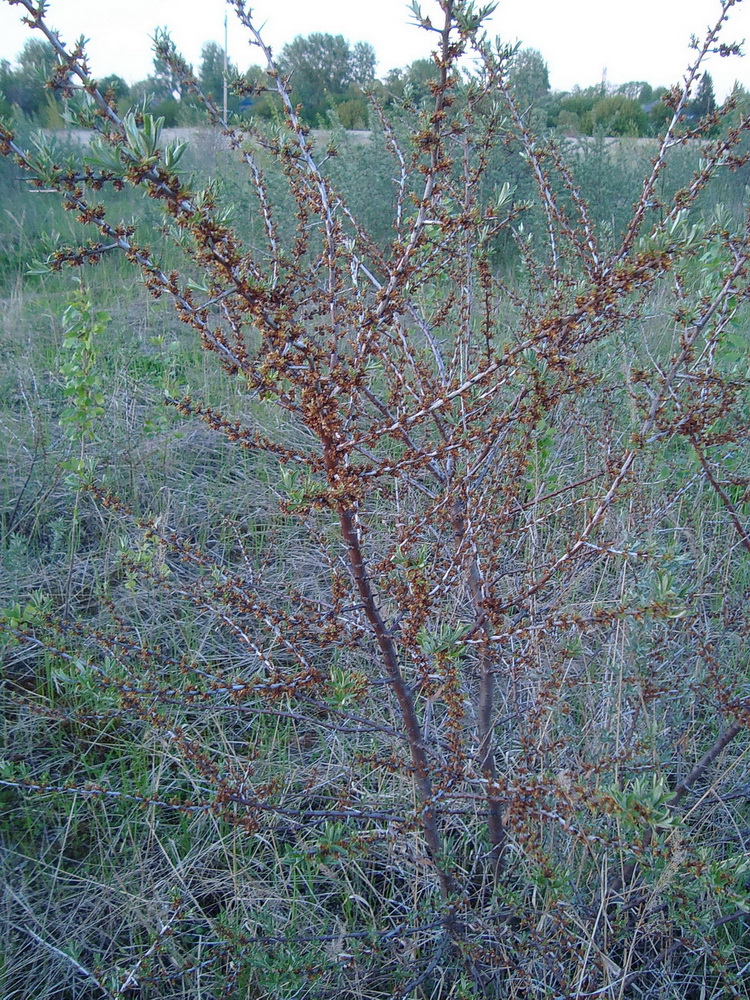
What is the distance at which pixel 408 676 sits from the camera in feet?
8.41

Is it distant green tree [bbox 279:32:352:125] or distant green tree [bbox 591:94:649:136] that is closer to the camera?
distant green tree [bbox 591:94:649:136]

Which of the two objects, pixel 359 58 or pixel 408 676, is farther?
pixel 359 58

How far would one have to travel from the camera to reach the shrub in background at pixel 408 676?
123 cm

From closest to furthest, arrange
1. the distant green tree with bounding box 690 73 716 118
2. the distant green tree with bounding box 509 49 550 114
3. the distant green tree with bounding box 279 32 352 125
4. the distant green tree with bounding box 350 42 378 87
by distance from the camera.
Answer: the distant green tree with bounding box 690 73 716 118 < the distant green tree with bounding box 509 49 550 114 < the distant green tree with bounding box 350 42 378 87 < the distant green tree with bounding box 279 32 352 125

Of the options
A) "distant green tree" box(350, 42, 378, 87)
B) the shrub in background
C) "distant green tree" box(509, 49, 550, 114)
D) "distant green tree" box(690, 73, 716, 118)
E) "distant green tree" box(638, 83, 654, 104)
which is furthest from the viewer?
"distant green tree" box(638, 83, 654, 104)

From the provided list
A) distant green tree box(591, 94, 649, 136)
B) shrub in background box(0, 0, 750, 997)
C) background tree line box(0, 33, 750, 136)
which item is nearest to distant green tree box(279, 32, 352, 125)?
background tree line box(0, 33, 750, 136)

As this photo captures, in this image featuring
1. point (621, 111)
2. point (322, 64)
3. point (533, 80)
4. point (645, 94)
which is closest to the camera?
point (533, 80)

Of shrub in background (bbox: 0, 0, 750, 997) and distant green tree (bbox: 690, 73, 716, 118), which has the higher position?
distant green tree (bbox: 690, 73, 716, 118)

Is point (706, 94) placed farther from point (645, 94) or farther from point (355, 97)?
point (645, 94)

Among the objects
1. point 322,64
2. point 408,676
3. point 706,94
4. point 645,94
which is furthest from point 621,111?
point 408,676

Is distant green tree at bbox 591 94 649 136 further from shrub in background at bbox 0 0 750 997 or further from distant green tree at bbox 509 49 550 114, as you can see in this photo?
shrub in background at bbox 0 0 750 997

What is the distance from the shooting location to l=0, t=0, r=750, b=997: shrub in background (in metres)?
1.23

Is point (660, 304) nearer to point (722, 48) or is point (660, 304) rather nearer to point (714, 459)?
→ point (714, 459)

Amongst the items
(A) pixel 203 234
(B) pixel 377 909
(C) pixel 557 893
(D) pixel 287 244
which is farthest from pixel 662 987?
(D) pixel 287 244
